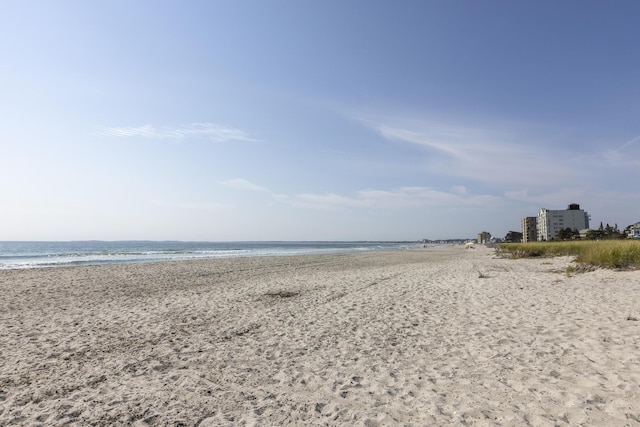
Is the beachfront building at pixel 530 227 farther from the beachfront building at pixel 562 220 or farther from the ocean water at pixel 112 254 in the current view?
the ocean water at pixel 112 254

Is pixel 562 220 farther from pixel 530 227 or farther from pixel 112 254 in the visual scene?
pixel 112 254

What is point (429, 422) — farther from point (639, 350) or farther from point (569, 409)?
point (639, 350)

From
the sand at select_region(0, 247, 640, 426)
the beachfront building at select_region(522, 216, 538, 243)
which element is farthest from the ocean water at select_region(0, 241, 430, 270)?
the beachfront building at select_region(522, 216, 538, 243)

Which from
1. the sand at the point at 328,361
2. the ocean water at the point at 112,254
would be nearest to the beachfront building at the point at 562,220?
the ocean water at the point at 112,254

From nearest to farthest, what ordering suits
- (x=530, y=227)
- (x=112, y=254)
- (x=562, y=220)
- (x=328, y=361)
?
(x=328, y=361), (x=112, y=254), (x=562, y=220), (x=530, y=227)

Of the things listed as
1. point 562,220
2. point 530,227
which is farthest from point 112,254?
point 530,227

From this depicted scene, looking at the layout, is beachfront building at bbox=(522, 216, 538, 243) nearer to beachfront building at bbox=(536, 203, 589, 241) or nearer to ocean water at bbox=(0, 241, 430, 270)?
beachfront building at bbox=(536, 203, 589, 241)

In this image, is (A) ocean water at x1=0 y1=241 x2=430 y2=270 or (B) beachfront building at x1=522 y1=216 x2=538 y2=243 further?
(B) beachfront building at x1=522 y1=216 x2=538 y2=243

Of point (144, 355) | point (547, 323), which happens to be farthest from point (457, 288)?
point (144, 355)

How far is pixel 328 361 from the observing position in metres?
6.70

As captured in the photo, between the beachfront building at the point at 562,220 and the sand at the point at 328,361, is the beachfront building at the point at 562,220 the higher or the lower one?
the higher one

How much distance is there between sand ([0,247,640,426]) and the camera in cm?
472

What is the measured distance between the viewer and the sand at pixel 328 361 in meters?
4.72

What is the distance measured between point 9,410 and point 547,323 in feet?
34.6
